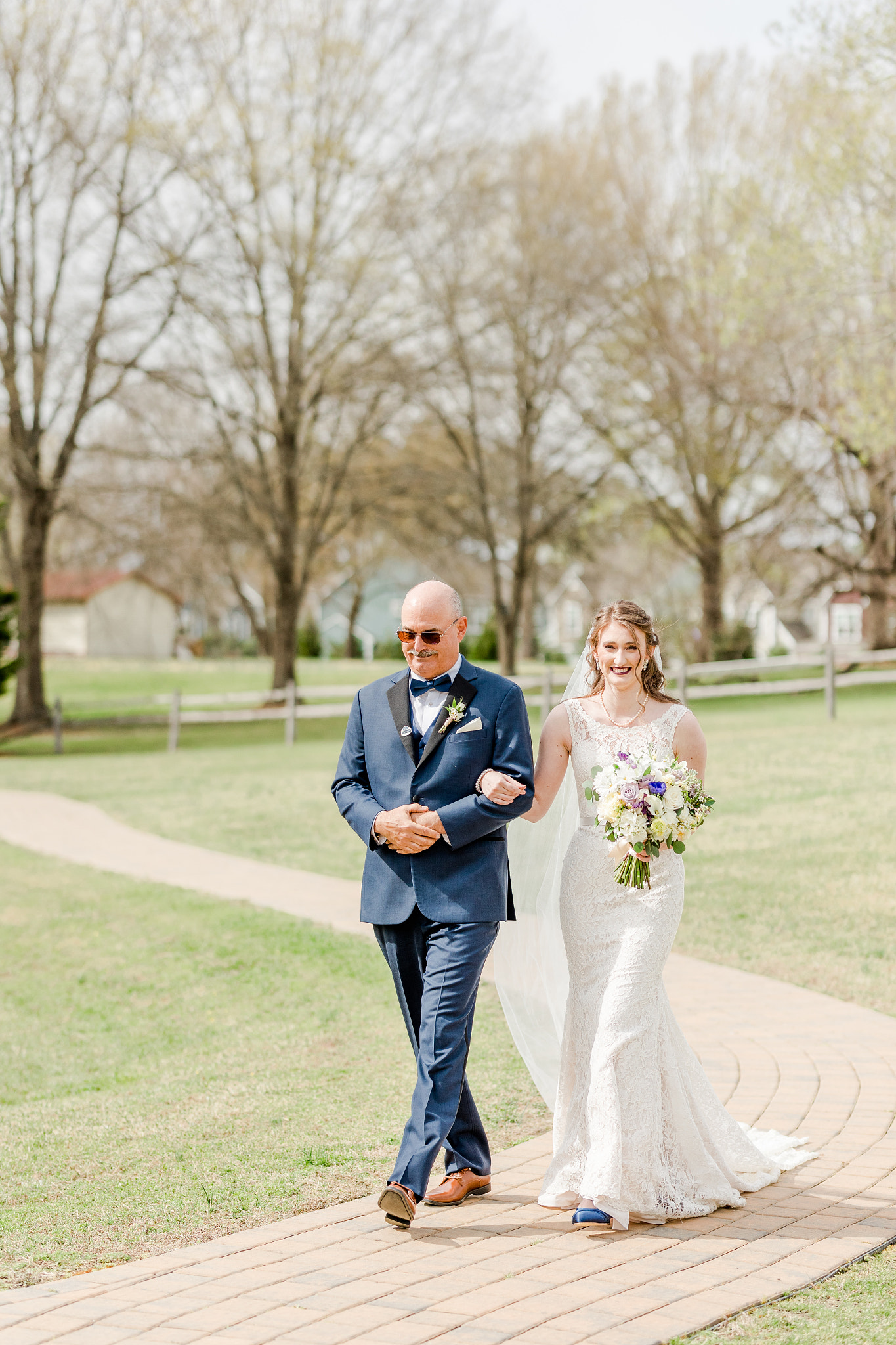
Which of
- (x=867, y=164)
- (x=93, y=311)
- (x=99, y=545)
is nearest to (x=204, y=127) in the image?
(x=93, y=311)

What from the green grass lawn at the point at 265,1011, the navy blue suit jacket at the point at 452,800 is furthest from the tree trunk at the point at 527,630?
the navy blue suit jacket at the point at 452,800

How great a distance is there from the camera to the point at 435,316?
1297 inches

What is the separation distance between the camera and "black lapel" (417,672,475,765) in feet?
15.3

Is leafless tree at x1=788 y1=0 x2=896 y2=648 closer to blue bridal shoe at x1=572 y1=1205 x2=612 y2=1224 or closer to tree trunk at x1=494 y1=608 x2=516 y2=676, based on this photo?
tree trunk at x1=494 y1=608 x2=516 y2=676

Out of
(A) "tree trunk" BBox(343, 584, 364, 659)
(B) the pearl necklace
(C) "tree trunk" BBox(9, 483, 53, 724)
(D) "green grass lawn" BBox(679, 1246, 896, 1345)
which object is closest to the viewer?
(D) "green grass lawn" BBox(679, 1246, 896, 1345)

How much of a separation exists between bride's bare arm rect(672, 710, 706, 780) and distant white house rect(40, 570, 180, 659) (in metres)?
56.6

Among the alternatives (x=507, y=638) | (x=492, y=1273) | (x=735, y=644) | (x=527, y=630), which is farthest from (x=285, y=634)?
(x=527, y=630)

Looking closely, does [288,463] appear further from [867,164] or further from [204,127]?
[867,164]

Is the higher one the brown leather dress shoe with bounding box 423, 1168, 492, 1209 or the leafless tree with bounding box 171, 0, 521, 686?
the leafless tree with bounding box 171, 0, 521, 686

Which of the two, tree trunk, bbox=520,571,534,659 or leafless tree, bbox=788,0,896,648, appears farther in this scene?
tree trunk, bbox=520,571,534,659

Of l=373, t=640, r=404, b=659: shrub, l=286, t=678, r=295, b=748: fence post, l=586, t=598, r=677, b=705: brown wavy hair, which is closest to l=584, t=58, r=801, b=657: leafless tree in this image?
l=286, t=678, r=295, b=748: fence post

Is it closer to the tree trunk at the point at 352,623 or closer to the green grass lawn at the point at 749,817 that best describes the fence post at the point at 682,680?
the green grass lawn at the point at 749,817

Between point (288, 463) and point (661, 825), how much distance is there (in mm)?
28863

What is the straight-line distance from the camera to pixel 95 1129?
623cm
